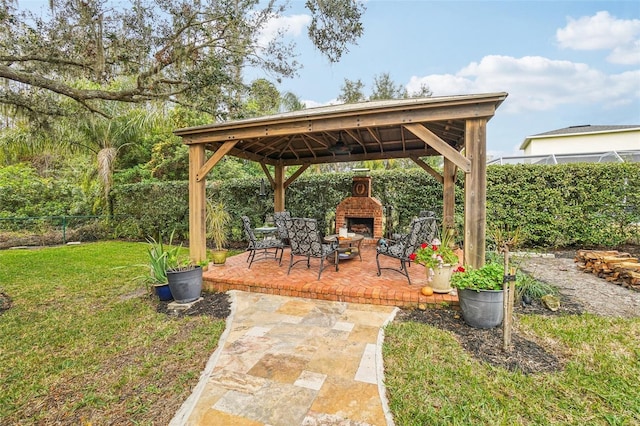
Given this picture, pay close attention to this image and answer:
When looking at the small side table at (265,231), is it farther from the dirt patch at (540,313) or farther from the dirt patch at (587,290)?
the dirt patch at (587,290)

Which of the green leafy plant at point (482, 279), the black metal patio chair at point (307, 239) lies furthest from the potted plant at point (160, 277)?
the green leafy plant at point (482, 279)

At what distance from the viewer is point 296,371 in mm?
2562

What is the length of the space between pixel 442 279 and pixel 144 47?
6420 millimetres

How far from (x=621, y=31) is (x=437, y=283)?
48.5ft

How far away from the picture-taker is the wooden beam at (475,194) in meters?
3.93

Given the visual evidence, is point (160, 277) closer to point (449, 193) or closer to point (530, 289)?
point (530, 289)

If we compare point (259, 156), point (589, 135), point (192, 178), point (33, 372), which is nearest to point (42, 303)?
point (33, 372)

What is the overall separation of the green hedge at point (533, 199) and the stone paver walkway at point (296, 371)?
503 centimetres

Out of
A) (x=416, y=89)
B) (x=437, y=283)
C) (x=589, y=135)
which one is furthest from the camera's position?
(x=589, y=135)

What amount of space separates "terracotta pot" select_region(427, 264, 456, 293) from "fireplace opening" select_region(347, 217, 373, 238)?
13.6ft

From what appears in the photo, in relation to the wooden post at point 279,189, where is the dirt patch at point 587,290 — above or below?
below

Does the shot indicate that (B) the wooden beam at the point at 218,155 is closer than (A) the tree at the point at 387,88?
Yes

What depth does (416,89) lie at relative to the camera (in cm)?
1756

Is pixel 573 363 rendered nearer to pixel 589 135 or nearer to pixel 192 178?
pixel 192 178
